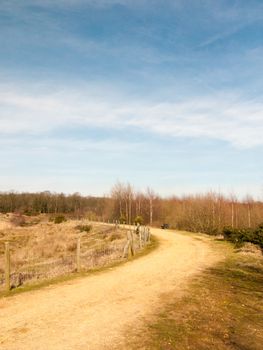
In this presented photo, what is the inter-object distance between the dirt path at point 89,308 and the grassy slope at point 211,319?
611 millimetres

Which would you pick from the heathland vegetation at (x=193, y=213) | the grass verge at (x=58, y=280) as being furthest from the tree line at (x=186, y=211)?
the grass verge at (x=58, y=280)

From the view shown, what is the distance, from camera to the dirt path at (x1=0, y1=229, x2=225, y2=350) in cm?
805

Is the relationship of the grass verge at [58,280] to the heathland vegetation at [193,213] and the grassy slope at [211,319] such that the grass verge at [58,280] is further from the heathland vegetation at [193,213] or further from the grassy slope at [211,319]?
the heathland vegetation at [193,213]

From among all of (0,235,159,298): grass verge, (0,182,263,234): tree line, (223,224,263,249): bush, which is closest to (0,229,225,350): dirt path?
(0,235,159,298): grass verge

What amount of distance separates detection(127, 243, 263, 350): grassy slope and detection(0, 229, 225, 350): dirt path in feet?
2.00

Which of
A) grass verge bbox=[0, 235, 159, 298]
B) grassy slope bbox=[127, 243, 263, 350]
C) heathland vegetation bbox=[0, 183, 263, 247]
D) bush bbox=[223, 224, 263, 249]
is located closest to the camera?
grassy slope bbox=[127, 243, 263, 350]

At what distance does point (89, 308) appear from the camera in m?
10.6

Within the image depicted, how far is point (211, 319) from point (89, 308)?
137 inches

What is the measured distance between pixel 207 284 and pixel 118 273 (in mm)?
4102

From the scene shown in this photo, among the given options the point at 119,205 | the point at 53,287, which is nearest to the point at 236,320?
the point at 53,287

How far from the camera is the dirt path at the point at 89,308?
8.05m

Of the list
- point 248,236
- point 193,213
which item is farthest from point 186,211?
point 248,236

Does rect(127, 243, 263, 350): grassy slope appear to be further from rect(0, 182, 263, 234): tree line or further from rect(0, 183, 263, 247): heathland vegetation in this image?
rect(0, 182, 263, 234): tree line

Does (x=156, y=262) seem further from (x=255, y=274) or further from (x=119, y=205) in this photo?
(x=119, y=205)
